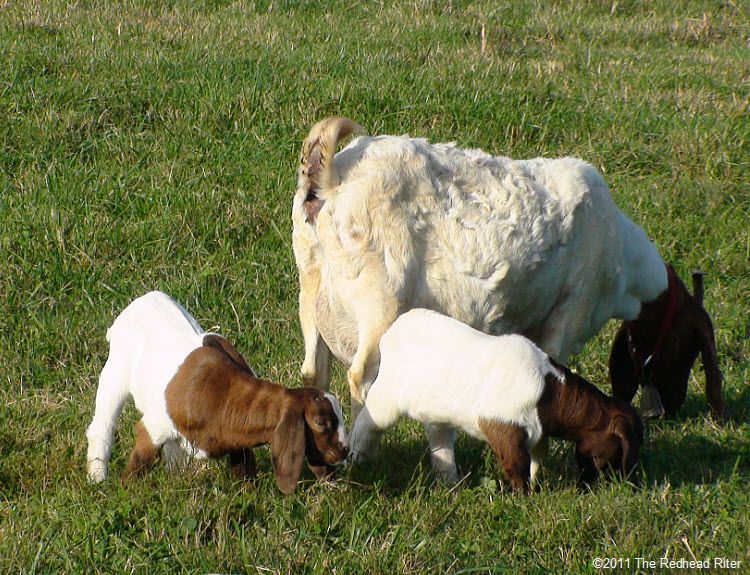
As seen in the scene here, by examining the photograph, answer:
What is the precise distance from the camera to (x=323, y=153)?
5438mm

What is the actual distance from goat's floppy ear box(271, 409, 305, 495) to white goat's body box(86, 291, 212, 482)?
0.47m

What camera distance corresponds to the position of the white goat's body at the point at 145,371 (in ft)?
15.7

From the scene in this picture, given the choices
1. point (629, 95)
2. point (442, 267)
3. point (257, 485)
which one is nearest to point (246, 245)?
point (442, 267)

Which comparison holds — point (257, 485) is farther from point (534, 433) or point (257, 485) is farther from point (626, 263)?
point (626, 263)

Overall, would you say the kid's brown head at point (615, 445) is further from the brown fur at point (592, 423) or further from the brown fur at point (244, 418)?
the brown fur at point (244, 418)

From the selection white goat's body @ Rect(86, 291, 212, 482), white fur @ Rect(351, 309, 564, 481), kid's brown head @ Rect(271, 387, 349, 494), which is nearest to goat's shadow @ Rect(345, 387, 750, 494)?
white fur @ Rect(351, 309, 564, 481)

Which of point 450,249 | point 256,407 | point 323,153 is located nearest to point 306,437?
point 256,407

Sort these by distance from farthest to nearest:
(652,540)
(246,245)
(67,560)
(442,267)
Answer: (246,245) → (442,267) → (652,540) → (67,560)

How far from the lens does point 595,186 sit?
241 inches

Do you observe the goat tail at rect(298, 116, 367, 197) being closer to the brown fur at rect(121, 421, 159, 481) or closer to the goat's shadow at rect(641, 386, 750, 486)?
the brown fur at rect(121, 421, 159, 481)

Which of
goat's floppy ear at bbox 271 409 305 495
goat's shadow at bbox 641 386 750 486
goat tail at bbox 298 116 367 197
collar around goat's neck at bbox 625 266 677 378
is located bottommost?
goat's shadow at bbox 641 386 750 486

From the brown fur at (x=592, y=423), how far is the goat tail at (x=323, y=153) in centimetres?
150

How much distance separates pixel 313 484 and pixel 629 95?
6.28m

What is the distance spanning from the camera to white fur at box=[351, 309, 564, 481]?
185 inches
